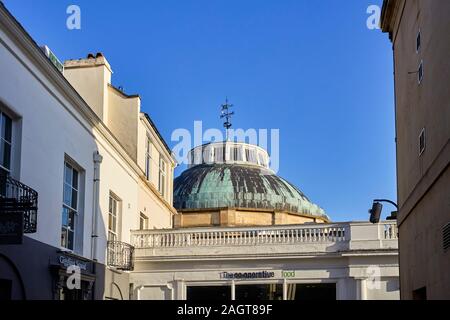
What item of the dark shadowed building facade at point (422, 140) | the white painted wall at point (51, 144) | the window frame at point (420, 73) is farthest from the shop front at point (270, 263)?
the window frame at point (420, 73)

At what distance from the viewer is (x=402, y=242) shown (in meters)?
15.0

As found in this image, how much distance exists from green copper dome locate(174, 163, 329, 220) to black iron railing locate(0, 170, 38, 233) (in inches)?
882

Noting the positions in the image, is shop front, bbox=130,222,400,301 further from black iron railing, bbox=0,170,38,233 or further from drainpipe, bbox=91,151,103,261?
black iron railing, bbox=0,170,38,233

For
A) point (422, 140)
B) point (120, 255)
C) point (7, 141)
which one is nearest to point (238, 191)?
point (120, 255)

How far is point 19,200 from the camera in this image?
1338 cm

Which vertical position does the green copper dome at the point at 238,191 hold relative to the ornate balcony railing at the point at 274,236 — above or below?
above

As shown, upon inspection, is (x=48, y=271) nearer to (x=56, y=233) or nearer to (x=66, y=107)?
(x=56, y=233)

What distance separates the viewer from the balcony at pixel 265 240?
71.5 feet

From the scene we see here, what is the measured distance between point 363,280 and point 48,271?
9.81m

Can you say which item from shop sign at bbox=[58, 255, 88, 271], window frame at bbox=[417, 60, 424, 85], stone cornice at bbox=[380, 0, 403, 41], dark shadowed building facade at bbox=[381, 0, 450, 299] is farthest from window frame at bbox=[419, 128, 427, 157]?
shop sign at bbox=[58, 255, 88, 271]

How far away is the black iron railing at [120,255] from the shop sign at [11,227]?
356 inches

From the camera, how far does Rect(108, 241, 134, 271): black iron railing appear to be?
835 inches

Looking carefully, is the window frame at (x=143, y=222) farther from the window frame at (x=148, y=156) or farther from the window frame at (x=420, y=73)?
the window frame at (x=420, y=73)
